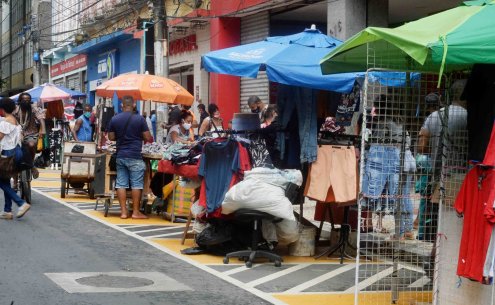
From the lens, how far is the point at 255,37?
70.9ft

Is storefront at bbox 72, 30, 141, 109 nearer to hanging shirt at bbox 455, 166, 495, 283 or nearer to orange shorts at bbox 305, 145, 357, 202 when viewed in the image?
orange shorts at bbox 305, 145, 357, 202

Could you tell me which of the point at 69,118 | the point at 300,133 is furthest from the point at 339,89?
the point at 69,118

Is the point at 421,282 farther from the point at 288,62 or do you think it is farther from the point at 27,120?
the point at 27,120

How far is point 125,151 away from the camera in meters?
12.8

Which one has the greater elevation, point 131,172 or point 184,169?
point 184,169

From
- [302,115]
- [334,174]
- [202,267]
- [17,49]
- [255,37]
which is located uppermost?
[17,49]

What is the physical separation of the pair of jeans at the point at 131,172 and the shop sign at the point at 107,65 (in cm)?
2181

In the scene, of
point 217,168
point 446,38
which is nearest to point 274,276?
point 217,168

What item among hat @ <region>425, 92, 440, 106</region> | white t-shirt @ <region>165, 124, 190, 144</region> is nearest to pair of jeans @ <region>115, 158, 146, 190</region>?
white t-shirt @ <region>165, 124, 190, 144</region>

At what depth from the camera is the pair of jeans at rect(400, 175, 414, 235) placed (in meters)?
7.51

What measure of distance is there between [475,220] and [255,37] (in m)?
15.9

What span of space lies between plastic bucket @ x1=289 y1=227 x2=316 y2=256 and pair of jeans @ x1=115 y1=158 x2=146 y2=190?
3653 millimetres

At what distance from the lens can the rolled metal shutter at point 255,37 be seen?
20.9m

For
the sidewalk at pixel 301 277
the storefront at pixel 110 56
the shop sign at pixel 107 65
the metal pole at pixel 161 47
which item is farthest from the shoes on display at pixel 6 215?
the shop sign at pixel 107 65
